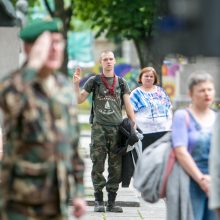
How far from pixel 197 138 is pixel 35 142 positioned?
1879mm

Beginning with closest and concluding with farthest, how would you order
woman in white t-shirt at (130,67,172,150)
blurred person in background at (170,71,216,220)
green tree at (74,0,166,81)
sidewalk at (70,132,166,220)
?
blurred person in background at (170,71,216,220), sidewalk at (70,132,166,220), woman in white t-shirt at (130,67,172,150), green tree at (74,0,166,81)

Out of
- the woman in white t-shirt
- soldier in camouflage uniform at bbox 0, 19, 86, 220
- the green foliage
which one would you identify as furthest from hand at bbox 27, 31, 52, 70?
the green foliage

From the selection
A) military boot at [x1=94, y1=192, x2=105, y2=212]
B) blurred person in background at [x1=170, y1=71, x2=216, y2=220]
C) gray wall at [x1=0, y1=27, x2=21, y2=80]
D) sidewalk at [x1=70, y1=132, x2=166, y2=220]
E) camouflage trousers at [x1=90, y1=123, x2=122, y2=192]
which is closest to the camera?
blurred person in background at [x1=170, y1=71, x2=216, y2=220]

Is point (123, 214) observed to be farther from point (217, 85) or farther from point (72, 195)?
point (217, 85)

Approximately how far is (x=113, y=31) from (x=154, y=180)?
18281mm

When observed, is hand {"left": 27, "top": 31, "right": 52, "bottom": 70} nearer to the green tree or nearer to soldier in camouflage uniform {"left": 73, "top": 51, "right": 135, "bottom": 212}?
soldier in camouflage uniform {"left": 73, "top": 51, "right": 135, "bottom": 212}

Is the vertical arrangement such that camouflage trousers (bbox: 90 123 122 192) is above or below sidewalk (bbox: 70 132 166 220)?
above

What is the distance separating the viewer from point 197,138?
7410 millimetres

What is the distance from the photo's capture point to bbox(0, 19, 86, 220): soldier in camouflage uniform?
5.82 m

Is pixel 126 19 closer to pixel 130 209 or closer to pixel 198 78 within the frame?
pixel 130 209

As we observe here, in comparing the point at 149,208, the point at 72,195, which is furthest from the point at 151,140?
the point at 72,195

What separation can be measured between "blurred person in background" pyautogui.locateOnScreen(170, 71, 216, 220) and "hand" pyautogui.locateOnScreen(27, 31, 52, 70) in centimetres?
177

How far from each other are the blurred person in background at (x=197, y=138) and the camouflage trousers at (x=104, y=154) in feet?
13.9

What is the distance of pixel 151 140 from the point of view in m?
13.2
